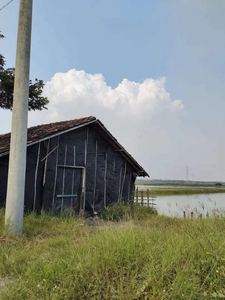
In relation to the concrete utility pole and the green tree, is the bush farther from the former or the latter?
the concrete utility pole

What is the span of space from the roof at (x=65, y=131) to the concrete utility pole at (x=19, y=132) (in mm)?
2847

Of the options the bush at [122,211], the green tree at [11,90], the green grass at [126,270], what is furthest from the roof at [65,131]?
the green grass at [126,270]

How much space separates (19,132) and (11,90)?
506 cm

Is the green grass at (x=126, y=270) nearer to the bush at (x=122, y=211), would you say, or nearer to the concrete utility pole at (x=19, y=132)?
the concrete utility pole at (x=19, y=132)

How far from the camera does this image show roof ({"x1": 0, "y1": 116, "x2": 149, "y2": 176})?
913 cm

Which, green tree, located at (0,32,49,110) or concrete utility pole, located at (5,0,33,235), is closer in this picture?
concrete utility pole, located at (5,0,33,235)

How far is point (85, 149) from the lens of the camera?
36.8 feet

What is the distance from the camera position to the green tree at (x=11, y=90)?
9.30m

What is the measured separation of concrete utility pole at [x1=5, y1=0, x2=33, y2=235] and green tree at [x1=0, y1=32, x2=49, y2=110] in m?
3.85

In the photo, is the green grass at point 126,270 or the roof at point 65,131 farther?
the roof at point 65,131

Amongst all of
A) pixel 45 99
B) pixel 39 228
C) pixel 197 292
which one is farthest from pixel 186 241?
pixel 45 99

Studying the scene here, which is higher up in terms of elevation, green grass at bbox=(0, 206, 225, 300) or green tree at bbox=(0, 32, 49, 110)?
green tree at bbox=(0, 32, 49, 110)

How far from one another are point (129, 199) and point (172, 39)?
7626mm

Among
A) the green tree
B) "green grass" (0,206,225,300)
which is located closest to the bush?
the green tree
